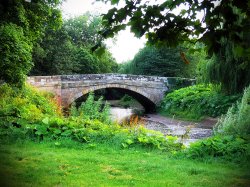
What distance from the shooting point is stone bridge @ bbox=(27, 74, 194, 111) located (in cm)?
2575

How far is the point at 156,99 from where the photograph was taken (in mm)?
31297

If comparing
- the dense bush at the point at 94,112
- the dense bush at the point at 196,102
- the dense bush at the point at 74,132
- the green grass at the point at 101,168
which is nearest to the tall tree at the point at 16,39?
the dense bush at the point at 94,112

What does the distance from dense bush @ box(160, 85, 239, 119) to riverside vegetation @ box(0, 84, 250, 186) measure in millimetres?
10659

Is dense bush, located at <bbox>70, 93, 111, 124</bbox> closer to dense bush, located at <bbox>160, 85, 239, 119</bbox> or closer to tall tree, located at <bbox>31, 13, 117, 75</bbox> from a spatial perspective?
dense bush, located at <bbox>160, 85, 239, 119</bbox>

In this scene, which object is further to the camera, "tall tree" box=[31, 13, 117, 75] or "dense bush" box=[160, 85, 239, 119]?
"tall tree" box=[31, 13, 117, 75]

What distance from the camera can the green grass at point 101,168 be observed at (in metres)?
6.21

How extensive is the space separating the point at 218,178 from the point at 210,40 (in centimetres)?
358

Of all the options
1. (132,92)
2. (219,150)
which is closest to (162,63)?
(132,92)

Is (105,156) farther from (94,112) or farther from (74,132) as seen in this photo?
(94,112)

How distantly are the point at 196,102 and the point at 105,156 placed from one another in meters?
18.2

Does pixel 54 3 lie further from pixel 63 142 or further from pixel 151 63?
pixel 151 63

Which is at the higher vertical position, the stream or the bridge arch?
the bridge arch

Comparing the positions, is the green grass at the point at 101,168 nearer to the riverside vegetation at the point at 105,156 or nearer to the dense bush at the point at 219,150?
the riverside vegetation at the point at 105,156

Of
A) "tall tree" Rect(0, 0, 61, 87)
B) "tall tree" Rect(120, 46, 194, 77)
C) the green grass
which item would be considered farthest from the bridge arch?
the green grass
